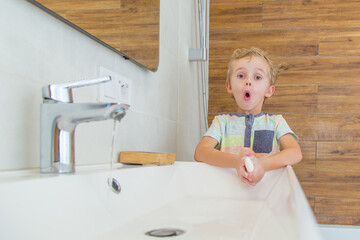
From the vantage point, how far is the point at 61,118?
600 mm

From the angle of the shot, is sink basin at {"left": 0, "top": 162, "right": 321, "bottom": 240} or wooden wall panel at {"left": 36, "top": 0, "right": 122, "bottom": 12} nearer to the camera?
sink basin at {"left": 0, "top": 162, "right": 321, "bottom": 240}

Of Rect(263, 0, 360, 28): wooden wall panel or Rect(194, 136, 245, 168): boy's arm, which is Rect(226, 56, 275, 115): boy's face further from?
Rect(263, 0, 360, 28): wooden wall panel

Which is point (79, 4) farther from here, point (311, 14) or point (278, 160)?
point (311, 14)

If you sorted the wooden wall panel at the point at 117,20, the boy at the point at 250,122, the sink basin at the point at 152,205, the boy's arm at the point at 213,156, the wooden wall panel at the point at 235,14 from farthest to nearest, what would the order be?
the wooden wall panel at the point at 235,14 → the boy at the point at 250,122 → the boy's arm at the point at 213,156 → the wooden wall panel at the point at 117,20 → the sink basin at the point at 152,205

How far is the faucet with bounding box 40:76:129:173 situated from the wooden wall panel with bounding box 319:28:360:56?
1962 mm

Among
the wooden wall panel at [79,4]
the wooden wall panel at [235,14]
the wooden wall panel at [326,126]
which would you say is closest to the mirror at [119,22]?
the wooden wall panel at [79,4]

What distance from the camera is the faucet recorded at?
0.58m

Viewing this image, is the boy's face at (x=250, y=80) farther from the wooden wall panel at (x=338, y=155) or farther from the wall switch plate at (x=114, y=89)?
the wooden wall panel at (x=338, y=155)

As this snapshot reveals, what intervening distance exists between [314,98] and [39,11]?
1.91 m

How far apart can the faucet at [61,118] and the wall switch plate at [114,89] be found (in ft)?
0.87

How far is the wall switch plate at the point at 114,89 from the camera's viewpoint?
0.89 meters

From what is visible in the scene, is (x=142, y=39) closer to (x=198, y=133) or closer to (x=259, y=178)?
(x=259, y=178)

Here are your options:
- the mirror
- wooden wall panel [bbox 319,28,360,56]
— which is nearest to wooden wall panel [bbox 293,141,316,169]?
wooden wall panel [bbox 319,28,360,56]

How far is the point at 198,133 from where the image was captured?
2.23 m
